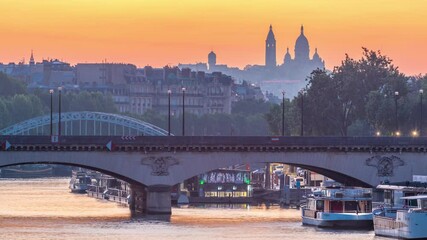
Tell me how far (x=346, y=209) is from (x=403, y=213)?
1279 centimetres

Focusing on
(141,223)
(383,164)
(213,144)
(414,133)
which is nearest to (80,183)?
(414,133)

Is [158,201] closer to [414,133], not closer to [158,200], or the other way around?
[158,200]

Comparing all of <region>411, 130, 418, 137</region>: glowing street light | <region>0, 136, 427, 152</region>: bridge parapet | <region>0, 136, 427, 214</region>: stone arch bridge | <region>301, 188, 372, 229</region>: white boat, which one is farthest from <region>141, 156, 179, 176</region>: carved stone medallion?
<region>411, 130, 418, 137</region>: glowing street light

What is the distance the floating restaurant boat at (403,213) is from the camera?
4429 inches

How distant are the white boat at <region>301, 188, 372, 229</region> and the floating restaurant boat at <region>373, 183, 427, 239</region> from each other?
106 inches

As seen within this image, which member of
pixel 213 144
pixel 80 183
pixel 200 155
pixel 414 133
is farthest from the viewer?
Answer: pixel 80 183

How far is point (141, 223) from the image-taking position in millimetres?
130125

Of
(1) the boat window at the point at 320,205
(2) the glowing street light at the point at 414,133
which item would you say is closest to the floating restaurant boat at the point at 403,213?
(1) the boat window at the point at 320,205

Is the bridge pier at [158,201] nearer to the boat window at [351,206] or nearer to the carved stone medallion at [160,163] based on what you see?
the carved stone medallion at [160,163]

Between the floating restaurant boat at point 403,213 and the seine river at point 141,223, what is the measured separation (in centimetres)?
149

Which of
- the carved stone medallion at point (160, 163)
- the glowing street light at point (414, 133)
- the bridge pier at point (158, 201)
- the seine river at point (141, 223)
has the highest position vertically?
the glowing street light at point (414, 133)

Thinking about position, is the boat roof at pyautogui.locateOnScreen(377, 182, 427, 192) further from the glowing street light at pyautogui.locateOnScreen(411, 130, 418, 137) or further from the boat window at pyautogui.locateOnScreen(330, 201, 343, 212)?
the glowing street light at pyautogui.locateOnScreen(411, 130, 418, 137)

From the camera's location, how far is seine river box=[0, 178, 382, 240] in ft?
396

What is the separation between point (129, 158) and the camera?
454ft
